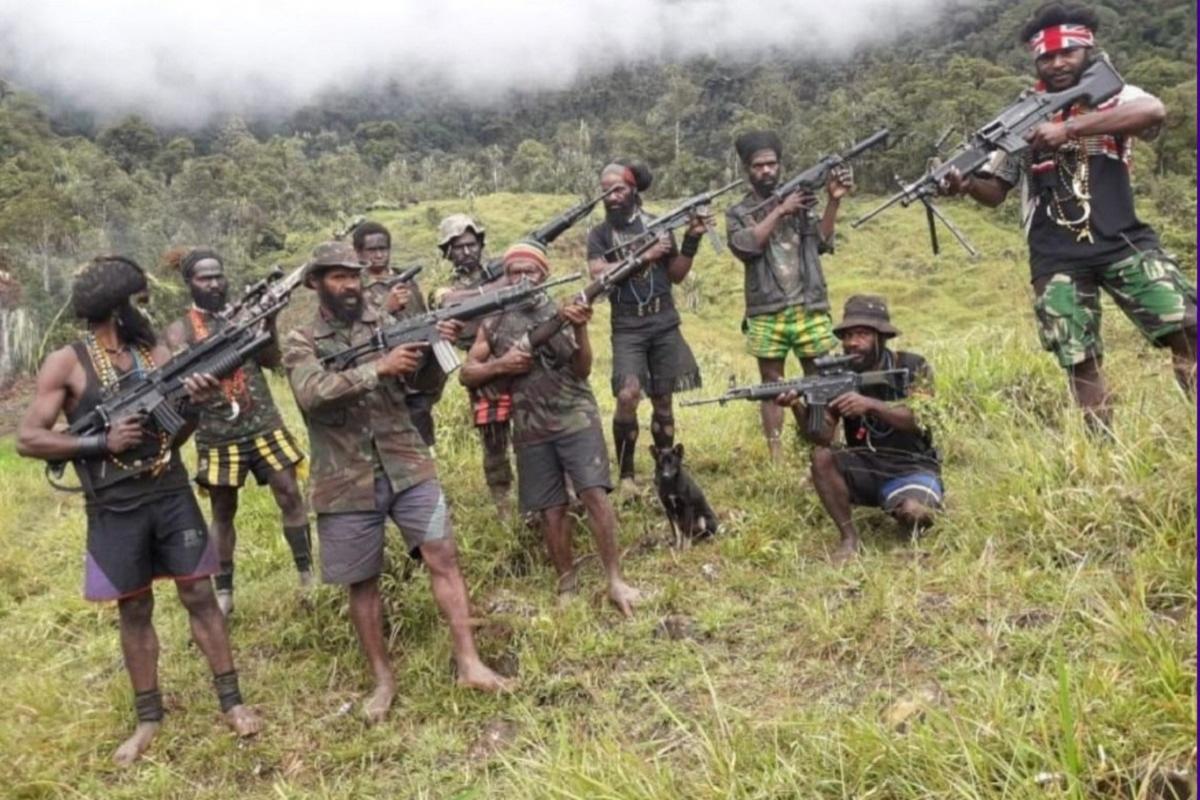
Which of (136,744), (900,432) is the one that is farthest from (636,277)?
(136,744)

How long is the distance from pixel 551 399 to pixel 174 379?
180 centimetres

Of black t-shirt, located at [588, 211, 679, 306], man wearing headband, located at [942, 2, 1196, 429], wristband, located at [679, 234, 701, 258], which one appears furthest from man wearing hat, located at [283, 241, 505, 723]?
man wearing headband, located at [942, 2, 1196, 429]

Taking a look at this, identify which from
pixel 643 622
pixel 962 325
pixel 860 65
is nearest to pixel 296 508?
pixel 643 622

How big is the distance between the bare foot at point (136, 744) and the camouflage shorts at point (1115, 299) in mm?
4666

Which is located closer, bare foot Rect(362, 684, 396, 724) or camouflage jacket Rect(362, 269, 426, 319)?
bare foot Rect(362, 684, 396, 724)

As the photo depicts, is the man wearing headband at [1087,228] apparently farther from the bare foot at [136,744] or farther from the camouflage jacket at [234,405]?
the bare foot at [136,744]

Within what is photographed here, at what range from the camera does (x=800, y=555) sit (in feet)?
16.4

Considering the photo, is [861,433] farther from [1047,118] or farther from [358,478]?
[358,478]

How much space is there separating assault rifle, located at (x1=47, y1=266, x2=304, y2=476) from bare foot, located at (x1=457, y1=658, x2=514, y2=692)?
5.57 ft

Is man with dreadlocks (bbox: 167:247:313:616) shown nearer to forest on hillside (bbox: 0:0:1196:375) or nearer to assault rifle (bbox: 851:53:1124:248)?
assault rifle (bbox: 851:53:1124:248)

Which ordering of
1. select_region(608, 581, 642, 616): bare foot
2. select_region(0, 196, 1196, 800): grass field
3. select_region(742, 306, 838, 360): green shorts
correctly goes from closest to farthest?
select_region(0, 196, 1196, 800): grass field, select_region(608, 581, 642, 616): bare foot, select_region(742, 306, 838, 360): green shorts

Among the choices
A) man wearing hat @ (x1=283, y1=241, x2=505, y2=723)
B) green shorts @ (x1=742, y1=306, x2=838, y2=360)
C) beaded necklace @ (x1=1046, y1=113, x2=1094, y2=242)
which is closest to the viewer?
man wearing hat @ (x1=283, y1=241, x2=505, y2=723)

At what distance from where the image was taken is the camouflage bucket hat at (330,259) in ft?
14.0

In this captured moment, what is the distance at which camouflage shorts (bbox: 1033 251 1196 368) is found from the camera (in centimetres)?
437
